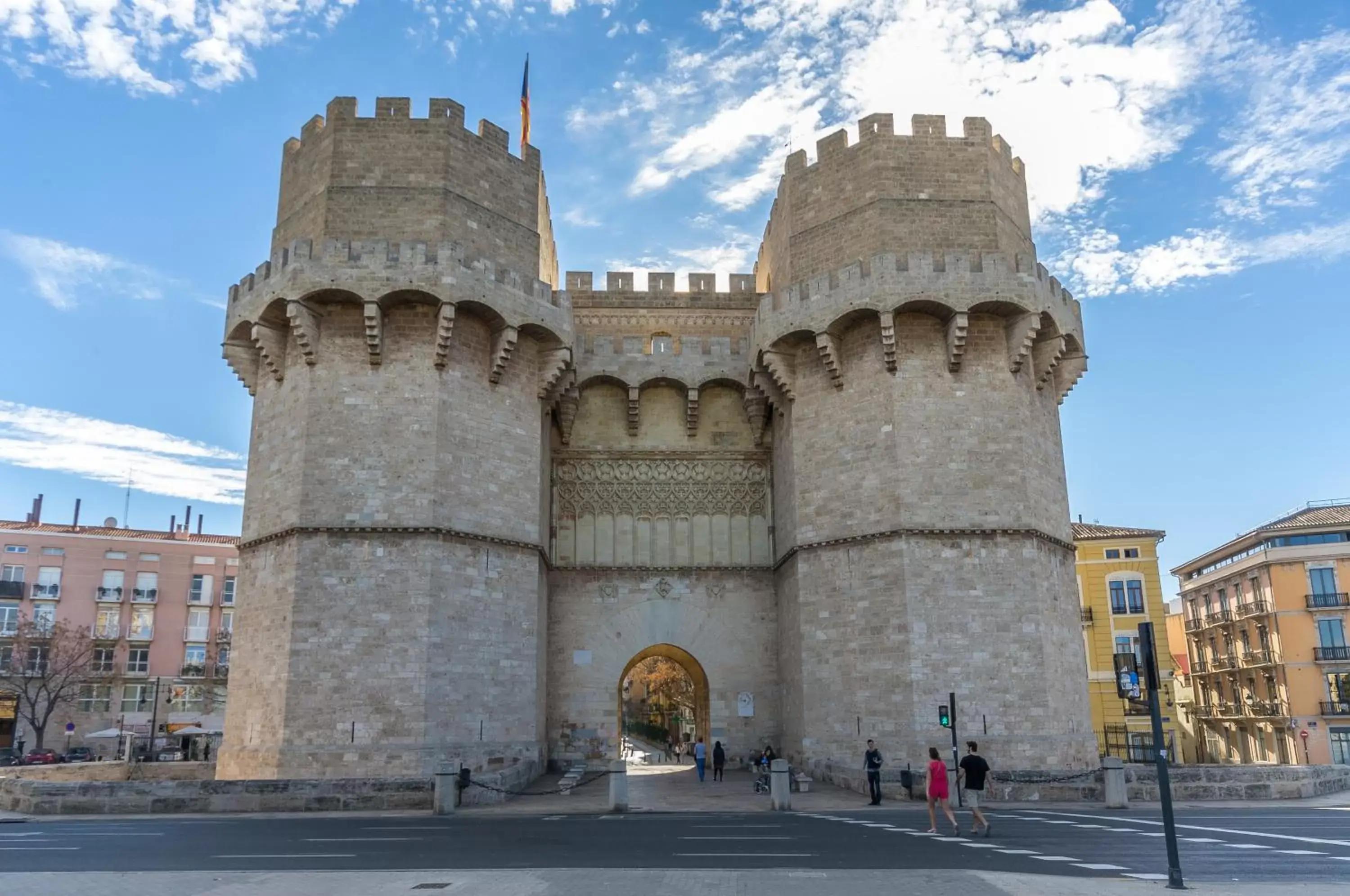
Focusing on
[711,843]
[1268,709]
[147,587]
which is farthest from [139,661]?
[1268,709]

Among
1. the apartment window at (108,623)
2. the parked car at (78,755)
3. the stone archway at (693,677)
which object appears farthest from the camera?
the apartment window at (108,623)

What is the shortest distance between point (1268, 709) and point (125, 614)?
54660 mm

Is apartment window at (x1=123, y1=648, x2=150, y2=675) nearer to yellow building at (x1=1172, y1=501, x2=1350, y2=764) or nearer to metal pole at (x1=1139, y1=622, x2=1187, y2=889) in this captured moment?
metal pole at (x1=1139, y1=622, x2=1187, y2=889)

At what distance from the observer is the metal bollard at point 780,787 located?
713 inches

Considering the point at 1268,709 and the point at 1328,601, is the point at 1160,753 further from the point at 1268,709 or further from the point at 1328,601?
the point at 1268,709

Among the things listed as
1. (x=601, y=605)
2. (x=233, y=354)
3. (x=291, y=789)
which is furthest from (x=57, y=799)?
(x=601, y=605)

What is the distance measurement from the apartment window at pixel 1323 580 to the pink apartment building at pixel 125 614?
48.9 meters

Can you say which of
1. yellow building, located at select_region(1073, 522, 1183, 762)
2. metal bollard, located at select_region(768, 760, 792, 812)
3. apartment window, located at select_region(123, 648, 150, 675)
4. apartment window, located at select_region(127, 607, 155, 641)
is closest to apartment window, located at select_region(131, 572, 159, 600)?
apartment window, located at select_region(127, 607, 155, 641)

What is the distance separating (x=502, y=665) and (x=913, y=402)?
446 inches

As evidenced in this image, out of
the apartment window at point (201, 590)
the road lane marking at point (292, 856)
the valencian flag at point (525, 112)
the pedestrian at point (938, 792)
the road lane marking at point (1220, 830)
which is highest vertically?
the valencian flag at point (525, 112)

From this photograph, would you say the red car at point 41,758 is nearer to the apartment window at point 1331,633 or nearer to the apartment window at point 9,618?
the apartment window at point 9,618

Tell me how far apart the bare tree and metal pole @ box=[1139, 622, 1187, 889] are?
1791 inches

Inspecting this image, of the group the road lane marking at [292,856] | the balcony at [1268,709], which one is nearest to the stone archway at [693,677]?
the road lane marking at [292,856]

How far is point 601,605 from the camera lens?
2656 centimetres
